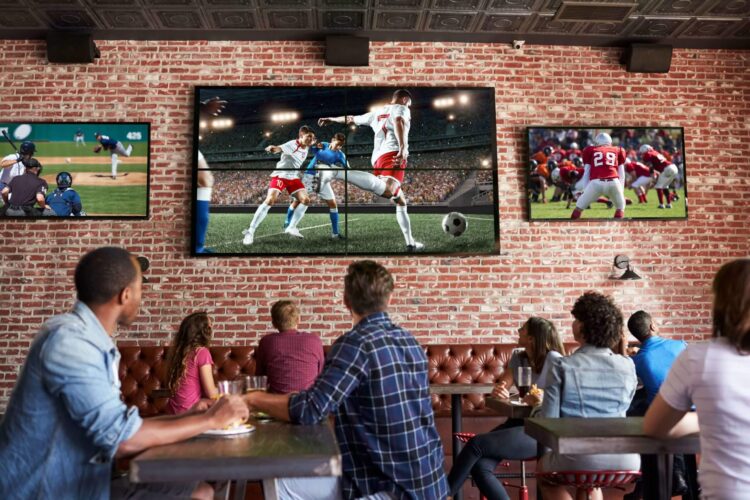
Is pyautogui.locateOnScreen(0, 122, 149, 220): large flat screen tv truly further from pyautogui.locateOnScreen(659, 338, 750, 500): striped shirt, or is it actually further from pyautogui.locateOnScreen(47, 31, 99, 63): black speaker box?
pyautogui.locateOnScreen(659, 338, 750, 500): striped shirt

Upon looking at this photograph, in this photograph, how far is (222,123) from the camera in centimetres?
607

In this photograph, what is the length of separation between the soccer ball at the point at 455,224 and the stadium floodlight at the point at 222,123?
6.92 ft

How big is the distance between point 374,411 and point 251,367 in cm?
358

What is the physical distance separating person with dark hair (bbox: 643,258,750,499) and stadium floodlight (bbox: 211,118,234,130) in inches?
192

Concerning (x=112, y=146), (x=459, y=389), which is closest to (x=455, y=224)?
(x=459, y=389)

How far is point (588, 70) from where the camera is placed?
6344 millimetres

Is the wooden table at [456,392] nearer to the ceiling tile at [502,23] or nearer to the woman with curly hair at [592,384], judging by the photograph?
the woman with curly hair at [592,384]

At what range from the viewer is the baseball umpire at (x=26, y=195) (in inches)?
234

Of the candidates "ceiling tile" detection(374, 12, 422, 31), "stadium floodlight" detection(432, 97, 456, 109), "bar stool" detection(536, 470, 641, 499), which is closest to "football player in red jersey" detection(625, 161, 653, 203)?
"stadium floodlight" detection(432, 97, 456, 109)

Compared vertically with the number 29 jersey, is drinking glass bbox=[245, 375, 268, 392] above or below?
below

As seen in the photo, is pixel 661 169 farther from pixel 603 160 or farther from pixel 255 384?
pixel 255 384

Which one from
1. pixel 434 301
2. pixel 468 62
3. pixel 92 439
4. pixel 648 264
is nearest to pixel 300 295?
pixel 434 301

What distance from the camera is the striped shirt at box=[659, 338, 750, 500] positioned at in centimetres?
179

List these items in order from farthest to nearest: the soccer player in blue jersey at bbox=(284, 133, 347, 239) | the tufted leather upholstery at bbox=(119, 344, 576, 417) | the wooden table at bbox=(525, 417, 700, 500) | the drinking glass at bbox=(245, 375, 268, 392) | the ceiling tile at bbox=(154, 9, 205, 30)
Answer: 1. the soccer player in blue jersey at bbox=(284, 133, 347, 239)
2. the ceiling tile at bbox=(154, 9, 205, 30)
3. the tufted leather upholstery at bbox=(119, 344, 576, 417)
4. the drinking glass at bbox=(245, 375, 268, 392)
5. the wooden table at bbox=(525, 417, 700, 500)
